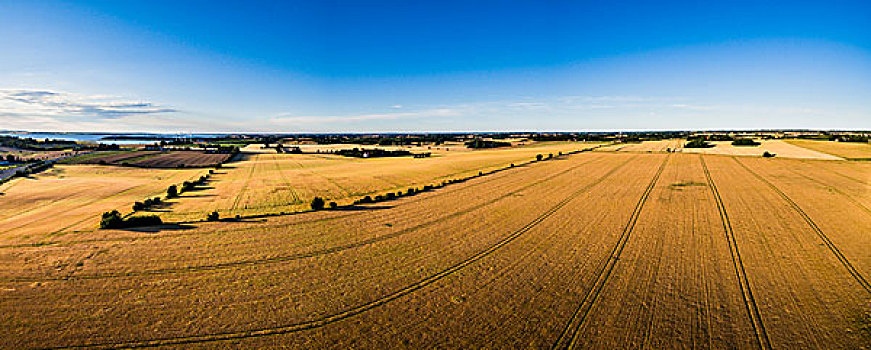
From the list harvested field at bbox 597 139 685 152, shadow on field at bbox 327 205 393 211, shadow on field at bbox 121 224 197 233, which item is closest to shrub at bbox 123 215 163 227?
shadow on field at bbox 121 224 197 233

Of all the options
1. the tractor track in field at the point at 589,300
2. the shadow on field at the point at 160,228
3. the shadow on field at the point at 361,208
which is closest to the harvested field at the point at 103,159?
the shadow on field at the point at 160,228

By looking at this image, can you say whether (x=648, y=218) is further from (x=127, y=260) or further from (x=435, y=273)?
(x=127, y=260)

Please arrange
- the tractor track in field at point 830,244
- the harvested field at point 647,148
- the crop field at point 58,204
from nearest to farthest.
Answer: the tractor track in field at point 830,244 < the crop field at point 58,204 < the harvested field at point 647,148

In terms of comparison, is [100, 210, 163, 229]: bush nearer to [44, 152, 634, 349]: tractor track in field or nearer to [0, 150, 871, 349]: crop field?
[0, 150, 871, 349]: crop field

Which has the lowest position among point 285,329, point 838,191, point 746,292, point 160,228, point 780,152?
point 160,228

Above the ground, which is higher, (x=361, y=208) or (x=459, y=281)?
(x=459, y=281)

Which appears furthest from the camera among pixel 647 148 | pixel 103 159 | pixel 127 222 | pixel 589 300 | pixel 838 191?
pixel 647 148

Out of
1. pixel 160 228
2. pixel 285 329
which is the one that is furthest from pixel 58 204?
pixel 285 329

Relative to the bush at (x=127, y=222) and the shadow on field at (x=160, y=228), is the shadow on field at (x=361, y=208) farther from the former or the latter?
the bush at (x=127, y=222)

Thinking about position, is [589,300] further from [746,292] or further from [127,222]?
[127,222]
